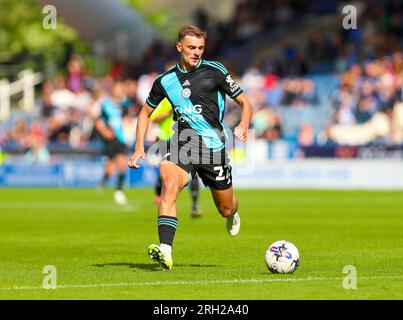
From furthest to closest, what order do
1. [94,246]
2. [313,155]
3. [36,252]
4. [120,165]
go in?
[313,155]
[120,165]
[94,246]
[36,252]

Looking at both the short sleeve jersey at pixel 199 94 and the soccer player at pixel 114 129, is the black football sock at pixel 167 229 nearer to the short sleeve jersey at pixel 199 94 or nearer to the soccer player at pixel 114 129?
the short sleeve jersey at pixel 199 94

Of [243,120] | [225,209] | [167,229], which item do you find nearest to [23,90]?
[225,209]

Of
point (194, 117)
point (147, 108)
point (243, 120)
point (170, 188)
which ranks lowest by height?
point (170, 188)

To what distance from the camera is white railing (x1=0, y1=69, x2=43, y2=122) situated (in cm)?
4394

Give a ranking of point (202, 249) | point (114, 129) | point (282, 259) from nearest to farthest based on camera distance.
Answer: point (282, 259)
point (202, 249)
point (114, 129)

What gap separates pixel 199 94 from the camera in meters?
11.9

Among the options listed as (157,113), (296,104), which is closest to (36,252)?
(157,113)

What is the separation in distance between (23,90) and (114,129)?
66.0 feet

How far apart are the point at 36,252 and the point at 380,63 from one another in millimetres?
20961

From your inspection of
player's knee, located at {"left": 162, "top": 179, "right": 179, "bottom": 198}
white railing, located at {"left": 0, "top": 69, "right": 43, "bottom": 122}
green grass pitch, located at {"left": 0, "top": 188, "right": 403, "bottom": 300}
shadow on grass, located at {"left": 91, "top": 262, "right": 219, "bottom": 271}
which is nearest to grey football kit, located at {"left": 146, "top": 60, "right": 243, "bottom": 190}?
player's knee, located at {"left": 162, "top": 179, "right": 179, "bottom": 198}

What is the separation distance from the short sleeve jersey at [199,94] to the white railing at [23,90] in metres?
32.4

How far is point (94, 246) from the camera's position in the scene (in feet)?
49.3

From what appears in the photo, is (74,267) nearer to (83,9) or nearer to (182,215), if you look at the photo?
(182,215)

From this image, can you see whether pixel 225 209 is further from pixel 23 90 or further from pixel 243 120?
pixel 23 90
